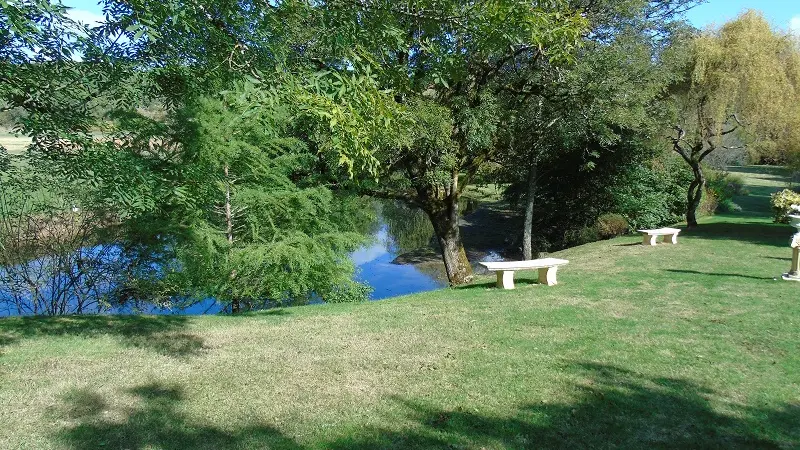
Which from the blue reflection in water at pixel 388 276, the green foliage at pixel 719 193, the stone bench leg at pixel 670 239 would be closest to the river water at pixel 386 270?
the blue reflection in water at pixel 388 276

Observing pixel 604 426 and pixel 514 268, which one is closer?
pixel 604 426

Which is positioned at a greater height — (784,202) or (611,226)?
(784,202)

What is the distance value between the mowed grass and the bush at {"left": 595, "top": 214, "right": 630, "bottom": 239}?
45.5 ft

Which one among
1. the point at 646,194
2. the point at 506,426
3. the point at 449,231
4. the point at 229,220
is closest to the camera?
the point at 506,426

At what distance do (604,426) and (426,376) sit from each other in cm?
166

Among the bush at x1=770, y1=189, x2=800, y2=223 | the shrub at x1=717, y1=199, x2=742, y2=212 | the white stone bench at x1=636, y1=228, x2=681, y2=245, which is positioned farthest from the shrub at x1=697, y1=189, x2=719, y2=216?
the white stone bench at x1=636, y1=228, x2=681, y2=245

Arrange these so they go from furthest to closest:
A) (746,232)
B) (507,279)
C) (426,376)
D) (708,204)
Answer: (708,204) < (746,232) < (507,279) < (426,376)

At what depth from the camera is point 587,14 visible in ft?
42.4

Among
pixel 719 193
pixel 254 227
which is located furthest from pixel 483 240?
pixel 254 227

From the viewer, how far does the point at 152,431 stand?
4090 mm

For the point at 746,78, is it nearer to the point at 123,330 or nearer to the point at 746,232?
the point at 746,232

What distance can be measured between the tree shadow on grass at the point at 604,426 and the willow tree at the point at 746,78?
42.1ft

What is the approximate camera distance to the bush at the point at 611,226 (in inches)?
886

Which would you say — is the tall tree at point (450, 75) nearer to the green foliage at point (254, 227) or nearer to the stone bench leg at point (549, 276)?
the green foliage at point (254, 227)
